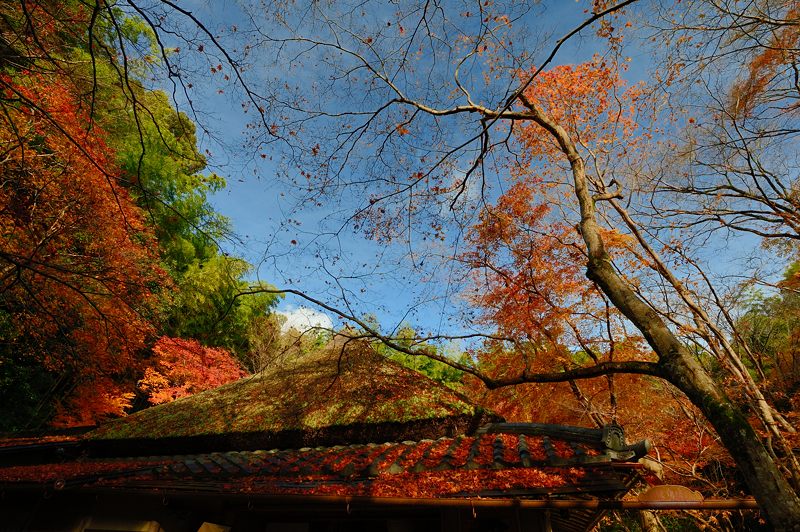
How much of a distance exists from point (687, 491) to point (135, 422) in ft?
32.3

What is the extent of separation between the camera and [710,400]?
9.42 feet

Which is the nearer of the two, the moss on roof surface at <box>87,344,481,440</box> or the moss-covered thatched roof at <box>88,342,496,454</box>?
the moss-covered thatched roof at <box>88,342,496,454</box>

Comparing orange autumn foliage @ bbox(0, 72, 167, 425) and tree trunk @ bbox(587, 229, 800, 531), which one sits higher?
orange autumn foliage @ bbox(0, 72, 167, 425)

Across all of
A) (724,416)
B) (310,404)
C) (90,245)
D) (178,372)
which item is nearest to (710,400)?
(724,416)

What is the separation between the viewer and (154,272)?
12211 millimetres

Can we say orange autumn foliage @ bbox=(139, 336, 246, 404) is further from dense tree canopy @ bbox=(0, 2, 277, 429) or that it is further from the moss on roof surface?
the moss on roof surface

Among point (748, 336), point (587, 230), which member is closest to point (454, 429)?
point (587, 230)

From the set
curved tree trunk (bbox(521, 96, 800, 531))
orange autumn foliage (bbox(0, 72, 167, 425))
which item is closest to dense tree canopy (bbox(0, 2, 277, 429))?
orange autumn foliage (bbox(0, 72, 167, 425))

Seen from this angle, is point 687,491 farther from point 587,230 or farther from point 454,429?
point 454,429

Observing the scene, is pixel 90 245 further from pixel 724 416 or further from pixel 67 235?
pixel 724 416

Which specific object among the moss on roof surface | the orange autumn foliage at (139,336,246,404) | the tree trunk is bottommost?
the tree trunk

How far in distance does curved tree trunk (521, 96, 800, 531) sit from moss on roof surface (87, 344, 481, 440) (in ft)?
10.0

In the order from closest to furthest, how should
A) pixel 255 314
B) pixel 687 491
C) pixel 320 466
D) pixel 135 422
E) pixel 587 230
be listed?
1. pixel 687 491
2. pixel 587 230
3. pixel 320 466
4. pixel 135 422
5. pixel 255 314

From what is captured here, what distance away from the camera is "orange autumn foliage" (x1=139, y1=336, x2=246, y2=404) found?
561 inches
